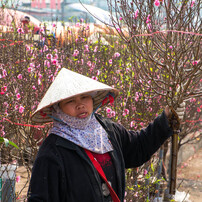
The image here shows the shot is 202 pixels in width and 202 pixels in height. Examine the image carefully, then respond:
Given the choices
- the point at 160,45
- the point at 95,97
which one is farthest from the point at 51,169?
the point at 160,45

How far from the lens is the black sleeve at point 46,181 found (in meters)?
1.97

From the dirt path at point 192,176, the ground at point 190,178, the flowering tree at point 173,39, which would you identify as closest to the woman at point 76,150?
the flowering tree at point 173,39

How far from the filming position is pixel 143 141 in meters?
2.58

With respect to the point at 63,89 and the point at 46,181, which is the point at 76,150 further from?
the point at 63,89

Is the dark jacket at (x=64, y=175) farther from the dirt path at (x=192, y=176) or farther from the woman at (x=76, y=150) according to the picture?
the dirt path at (x=192, y=176)

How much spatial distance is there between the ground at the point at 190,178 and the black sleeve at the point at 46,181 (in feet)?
9.55

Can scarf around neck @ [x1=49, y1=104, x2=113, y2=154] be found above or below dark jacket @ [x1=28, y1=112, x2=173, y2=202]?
above

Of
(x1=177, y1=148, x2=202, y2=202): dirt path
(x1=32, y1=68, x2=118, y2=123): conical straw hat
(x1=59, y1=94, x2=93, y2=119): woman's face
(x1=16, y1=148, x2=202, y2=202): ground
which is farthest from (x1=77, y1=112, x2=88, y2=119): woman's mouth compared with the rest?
(x1=177, y1=148, x2=202, y2=202): dirt path

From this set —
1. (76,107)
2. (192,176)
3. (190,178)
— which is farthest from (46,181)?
(192,176)

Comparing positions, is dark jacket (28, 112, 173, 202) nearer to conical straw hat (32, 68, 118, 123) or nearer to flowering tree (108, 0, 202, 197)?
conical straw hat (32, 68, 118, 123)

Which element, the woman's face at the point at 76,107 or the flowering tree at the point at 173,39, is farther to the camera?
the flowering tree at the point at 173,39

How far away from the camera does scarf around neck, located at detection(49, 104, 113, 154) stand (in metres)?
2.14

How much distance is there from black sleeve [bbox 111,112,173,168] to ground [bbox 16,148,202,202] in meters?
2.20

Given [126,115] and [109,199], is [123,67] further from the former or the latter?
[109,199]
